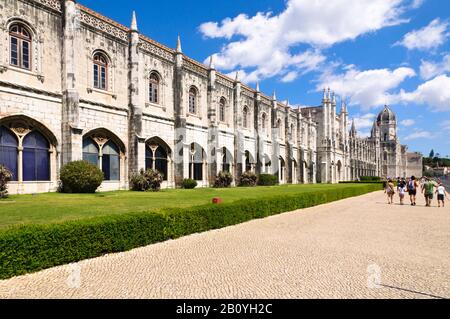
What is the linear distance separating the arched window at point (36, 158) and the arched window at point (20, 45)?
3675 millimetres

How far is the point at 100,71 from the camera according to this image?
21219mm

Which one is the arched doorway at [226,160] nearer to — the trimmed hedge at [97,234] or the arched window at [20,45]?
the arched window at [20,45]

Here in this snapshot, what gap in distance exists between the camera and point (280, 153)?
4366 cm

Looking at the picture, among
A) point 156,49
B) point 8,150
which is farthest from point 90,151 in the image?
point 156,49

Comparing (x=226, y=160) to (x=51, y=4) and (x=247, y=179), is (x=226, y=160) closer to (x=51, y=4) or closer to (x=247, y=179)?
(x=247, y=179)

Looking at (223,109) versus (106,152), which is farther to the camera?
(223,109)

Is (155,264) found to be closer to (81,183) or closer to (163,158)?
(81,183)

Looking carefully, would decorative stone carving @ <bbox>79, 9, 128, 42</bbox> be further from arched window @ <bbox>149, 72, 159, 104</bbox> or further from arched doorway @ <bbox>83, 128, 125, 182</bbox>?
arched doorway @ <bbox>83, 128, 125, 182</bbox>

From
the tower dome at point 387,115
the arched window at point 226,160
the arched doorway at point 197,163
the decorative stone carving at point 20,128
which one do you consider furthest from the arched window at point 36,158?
the tower dome at point 387,115

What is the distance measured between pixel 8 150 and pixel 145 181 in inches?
307

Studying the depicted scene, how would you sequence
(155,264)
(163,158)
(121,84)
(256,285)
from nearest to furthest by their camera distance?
1. (256,285)
2. (155,264)
3. (121,84)
4. (163,158)

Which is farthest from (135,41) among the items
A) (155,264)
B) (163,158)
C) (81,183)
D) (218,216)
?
(155,264)

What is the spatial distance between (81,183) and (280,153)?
30.1m

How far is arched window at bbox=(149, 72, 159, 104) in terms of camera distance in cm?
2494
